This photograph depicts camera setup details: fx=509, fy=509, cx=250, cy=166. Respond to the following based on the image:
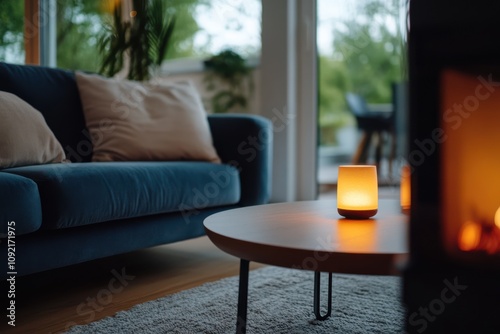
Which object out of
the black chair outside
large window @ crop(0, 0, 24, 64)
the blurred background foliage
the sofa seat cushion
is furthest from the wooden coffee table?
large window @ crop(0, 0, 24, 64)

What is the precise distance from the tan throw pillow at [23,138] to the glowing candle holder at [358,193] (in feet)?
3.36

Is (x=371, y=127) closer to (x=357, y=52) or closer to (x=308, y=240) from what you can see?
(x=357, y=52)

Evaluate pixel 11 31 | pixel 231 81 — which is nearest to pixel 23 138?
pixel 231 81

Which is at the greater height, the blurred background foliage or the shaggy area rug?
the blurred background foliage

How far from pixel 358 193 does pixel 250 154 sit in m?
1.04

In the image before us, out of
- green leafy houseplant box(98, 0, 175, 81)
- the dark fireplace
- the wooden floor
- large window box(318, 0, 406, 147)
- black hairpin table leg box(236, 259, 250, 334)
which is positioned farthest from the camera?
green leafy houseplant box(98, 0, 175, 81)

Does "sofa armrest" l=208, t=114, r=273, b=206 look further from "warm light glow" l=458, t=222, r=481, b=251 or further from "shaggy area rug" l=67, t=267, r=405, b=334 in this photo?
"warm light glow" l=458, t=222, r=481, b=251

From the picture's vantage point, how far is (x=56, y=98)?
214 cm

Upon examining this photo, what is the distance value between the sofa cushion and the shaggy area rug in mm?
308

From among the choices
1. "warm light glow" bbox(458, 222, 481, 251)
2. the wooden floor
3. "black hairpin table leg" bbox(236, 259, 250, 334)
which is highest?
"warm light glow" bbox(458, 222, 481, 251)

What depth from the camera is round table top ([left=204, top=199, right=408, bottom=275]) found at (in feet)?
2.75

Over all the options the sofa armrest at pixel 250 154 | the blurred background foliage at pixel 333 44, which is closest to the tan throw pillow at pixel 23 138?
the sofa armrest at pixel 250 154

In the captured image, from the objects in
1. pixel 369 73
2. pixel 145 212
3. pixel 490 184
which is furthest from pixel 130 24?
pixel 490 184

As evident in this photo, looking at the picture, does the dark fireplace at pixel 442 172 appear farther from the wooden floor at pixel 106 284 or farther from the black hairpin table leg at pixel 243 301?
the wooden floor at pixel 106 284
